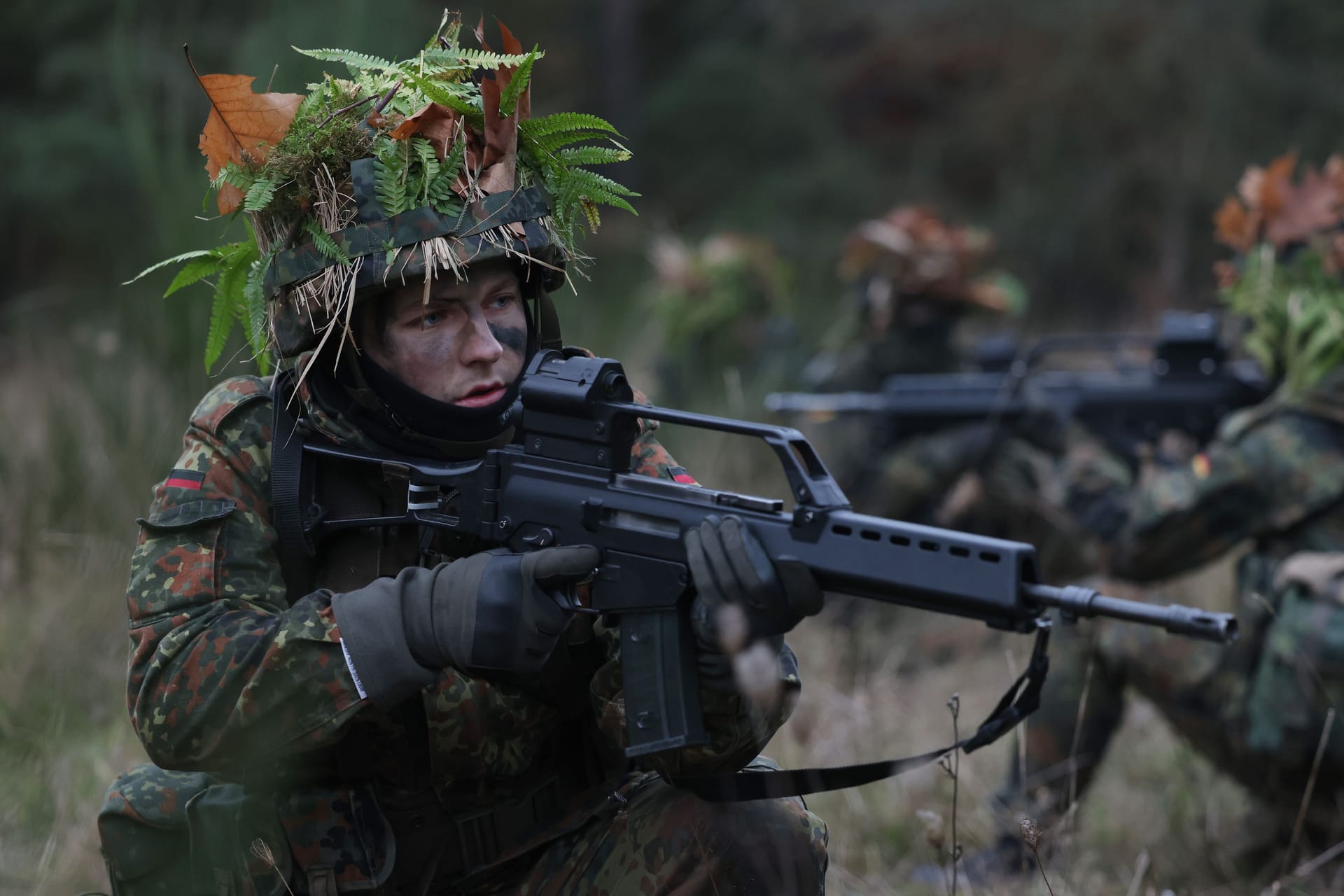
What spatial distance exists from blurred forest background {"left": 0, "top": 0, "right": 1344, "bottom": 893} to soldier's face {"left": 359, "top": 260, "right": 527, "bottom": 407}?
0.46m

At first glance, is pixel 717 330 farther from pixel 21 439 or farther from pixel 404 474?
pixel 404 474

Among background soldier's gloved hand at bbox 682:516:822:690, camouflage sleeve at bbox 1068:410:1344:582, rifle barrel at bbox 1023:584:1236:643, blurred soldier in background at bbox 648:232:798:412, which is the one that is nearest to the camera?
rifle barrel at bbox 1023:584:1236:643

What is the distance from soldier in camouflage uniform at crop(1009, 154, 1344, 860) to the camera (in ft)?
12.2

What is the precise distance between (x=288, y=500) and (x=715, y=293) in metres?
6.61

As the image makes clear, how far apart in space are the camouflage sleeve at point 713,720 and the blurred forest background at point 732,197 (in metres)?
1.05

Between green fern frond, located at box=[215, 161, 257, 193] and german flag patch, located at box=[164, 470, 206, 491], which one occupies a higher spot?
green fern frond, located at box=[215, 161, 257, 193]

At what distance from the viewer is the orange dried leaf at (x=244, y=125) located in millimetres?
2680

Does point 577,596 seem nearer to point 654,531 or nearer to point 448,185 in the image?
point 654,531

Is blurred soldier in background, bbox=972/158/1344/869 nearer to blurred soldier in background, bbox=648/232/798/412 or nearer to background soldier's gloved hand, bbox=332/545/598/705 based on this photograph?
background soldier's gloved hand, bbox=332/545/598/705

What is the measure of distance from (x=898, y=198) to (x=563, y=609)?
1514cm

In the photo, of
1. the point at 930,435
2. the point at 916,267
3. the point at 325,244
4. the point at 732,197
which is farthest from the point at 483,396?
the point at 732,197

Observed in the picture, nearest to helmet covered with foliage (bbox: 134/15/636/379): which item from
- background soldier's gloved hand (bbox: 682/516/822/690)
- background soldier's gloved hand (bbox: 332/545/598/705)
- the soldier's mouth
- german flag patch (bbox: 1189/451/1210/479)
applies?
the soldier's mouth

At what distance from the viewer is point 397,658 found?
233cm

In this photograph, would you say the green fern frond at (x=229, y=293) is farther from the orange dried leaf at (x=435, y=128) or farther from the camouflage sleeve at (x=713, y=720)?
the camouflage sleeve at (x=713, y=720)
